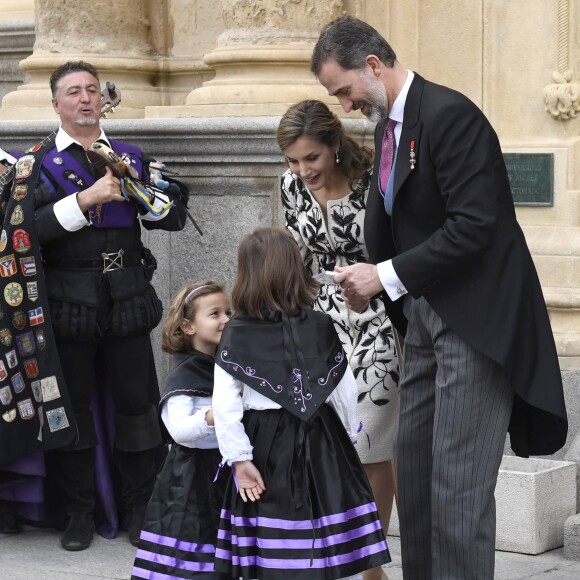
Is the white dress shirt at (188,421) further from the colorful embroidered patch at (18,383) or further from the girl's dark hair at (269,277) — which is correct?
the colorful embroidered patch at (18,383)

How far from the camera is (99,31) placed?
26.3 feet

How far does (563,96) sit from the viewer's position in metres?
6.79

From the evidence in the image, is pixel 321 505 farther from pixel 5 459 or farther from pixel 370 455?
pixel 5 459

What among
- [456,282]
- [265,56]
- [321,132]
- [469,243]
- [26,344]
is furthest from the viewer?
[265,56]

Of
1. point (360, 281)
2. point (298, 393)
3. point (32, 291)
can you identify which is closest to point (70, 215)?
point (32, 291)

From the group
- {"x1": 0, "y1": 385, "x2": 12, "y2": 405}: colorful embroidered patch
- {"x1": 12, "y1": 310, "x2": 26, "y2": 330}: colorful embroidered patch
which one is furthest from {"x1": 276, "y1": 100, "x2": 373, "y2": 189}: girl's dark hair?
{"x1": 0, "y1": 385, "x2": 12, "y2": 405}: colorful embroidered patch

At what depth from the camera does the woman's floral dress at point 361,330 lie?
5160 millimetres

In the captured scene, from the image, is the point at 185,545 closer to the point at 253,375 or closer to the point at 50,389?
the point at 253,375

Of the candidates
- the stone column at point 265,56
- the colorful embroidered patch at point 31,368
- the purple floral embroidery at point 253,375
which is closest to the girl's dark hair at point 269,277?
the purple floral embroidery at point 253,375

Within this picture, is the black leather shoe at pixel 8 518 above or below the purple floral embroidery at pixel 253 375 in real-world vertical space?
below

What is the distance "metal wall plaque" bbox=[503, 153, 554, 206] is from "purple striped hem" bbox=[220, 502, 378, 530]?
2656mm

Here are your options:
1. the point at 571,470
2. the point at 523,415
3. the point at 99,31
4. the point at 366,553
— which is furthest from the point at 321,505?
the point at 99,31

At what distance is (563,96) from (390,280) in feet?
9.02

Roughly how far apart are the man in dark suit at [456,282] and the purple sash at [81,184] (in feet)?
5.51
